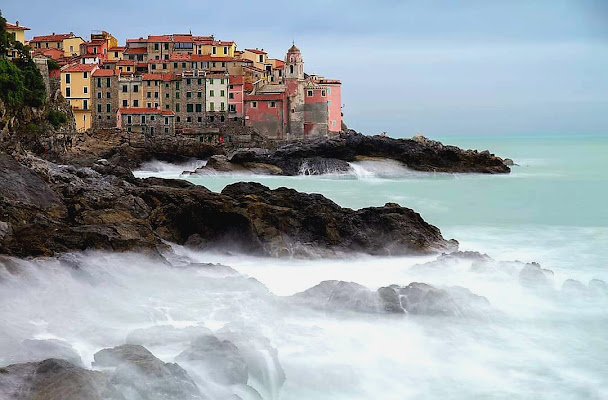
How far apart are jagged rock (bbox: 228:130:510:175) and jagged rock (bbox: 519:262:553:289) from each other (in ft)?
113

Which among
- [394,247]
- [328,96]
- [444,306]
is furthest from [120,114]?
[444,306]

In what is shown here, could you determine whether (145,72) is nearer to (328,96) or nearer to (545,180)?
(328,96)

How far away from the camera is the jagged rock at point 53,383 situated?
708 cm

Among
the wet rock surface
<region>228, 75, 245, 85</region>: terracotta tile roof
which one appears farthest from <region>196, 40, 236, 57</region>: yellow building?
the wet rock surface

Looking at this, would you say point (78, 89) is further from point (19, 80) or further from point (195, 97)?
point (19, 80)

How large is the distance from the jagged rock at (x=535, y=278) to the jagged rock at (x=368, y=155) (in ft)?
113

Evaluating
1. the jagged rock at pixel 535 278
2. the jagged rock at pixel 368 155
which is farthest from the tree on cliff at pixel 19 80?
the jagged rock at pixel 535 278

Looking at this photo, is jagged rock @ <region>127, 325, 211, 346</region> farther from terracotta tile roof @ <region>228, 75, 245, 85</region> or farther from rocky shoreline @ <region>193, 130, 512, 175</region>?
terracotta tile roof @ <region>228, 75, 245, 85</region>

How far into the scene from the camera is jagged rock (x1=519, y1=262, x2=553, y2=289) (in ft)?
44.3

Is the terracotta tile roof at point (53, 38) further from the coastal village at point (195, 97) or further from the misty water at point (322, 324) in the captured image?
the misty water at point (322, 324)

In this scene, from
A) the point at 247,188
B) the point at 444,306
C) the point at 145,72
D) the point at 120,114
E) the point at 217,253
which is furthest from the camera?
the point at 145,72

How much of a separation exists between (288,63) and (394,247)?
149 ft

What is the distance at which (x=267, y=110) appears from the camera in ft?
197

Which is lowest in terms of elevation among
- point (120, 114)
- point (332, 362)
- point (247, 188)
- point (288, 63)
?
point (332, 362)
